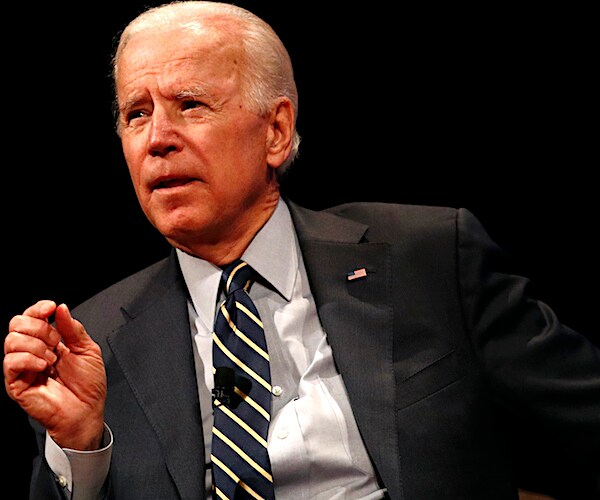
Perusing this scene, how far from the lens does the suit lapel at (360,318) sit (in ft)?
7.14

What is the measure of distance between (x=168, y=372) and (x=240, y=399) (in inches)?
8.3

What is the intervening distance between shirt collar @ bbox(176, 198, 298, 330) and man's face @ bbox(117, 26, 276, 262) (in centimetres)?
7

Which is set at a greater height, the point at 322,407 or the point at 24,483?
the point at 322,407

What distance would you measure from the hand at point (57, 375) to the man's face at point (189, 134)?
0.43m

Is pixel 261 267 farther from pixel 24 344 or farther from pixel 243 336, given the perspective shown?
pixel 24 344

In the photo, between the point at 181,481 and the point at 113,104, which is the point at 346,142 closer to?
the point at 113,104

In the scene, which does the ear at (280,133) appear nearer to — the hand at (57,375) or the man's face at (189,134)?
the man's face at (189,134)

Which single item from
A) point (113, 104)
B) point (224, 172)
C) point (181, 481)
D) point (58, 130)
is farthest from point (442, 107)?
point (181, 481)

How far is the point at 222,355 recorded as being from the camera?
89.7 inches

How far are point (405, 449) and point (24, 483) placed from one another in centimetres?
127

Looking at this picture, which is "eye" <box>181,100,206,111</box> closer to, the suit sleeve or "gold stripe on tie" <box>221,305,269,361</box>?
"gold stripe on tie" <box>221,305,269,361</box>

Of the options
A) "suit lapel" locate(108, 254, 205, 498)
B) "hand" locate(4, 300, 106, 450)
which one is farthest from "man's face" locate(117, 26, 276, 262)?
"hand" locate(4, 300, 106, 450)

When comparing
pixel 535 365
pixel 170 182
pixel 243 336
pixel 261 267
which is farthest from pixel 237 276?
pixel 535 365

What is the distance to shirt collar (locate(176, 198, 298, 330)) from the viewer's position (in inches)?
95.1
